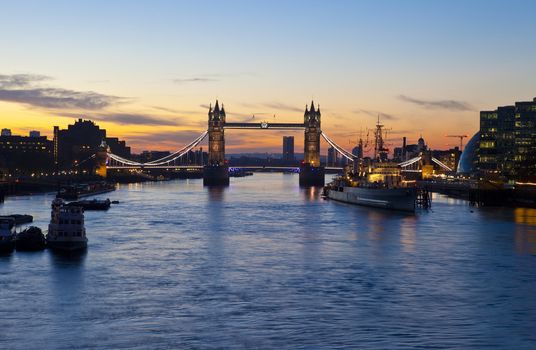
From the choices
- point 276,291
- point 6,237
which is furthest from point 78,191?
point 276,291

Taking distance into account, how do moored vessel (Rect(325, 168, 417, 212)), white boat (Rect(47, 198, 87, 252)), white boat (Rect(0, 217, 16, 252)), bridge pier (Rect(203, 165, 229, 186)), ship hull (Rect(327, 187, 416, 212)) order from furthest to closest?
bridge pier (Rect(203, 165, 229, 186))
moored vessel (Rect(325, 168, 417, 212))
ship hull (Rect(327, 187, 416, 212))
white boat (Rect(47, 198, 87, 252))
white boat (Rect(0, 217, 16, 252))

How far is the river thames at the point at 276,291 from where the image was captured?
27547 millimetres

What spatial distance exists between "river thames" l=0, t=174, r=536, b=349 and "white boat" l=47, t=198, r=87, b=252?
3.85 feet

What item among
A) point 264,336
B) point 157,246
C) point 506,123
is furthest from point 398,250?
point 506,123

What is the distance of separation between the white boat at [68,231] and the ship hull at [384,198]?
48968 millimetres

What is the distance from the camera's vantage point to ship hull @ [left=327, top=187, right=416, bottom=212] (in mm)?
91188

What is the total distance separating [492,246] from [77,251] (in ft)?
87.4

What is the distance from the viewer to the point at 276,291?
116 feet

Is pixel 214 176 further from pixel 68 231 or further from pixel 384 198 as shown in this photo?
pixel 68 231

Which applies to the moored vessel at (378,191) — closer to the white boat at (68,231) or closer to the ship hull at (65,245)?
the white boat at (68,231)

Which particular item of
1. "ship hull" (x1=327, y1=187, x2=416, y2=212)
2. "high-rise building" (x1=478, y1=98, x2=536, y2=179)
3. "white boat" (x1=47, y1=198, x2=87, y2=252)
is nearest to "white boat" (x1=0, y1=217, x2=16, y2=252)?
"white boat" (x1=47, y1=198, x2=87, y2=252)

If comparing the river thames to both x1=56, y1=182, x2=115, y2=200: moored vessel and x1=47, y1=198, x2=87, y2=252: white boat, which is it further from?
x1=56, y1=182, x2=115, y2=200: moored vessel

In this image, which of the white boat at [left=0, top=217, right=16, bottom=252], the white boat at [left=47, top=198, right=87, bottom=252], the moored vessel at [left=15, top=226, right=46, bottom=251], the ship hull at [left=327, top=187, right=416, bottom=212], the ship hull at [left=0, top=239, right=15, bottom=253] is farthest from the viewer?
the ship hull at [left=327, top=187, right=416, bottom=212]

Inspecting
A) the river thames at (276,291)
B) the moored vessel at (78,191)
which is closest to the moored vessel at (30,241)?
the river thames at (276,291)
